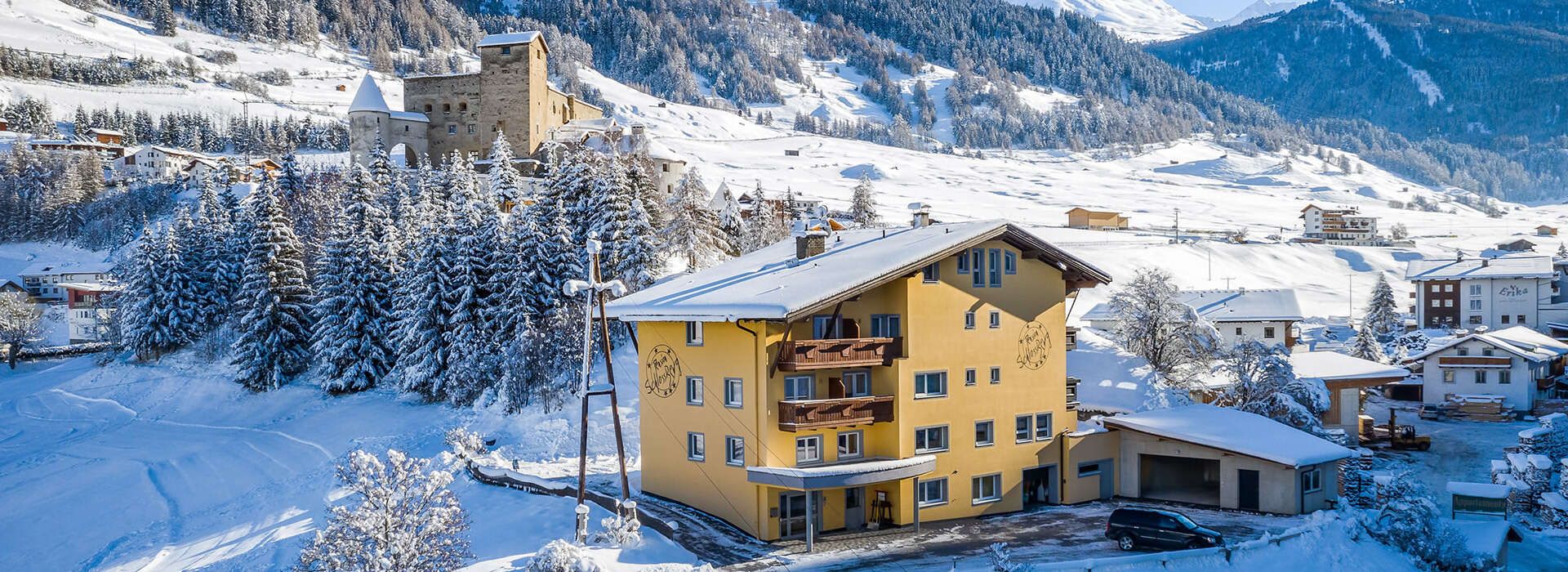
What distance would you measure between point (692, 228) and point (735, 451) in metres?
27.7

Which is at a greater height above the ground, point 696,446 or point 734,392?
point 734,392

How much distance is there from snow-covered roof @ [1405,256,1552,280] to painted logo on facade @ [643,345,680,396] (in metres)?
66.6

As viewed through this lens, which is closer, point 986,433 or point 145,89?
point 986,433

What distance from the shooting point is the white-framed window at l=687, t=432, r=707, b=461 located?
31125 millimetres

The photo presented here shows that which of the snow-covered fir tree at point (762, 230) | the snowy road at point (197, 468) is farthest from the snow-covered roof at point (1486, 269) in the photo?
the snowy road at point (197, 468)

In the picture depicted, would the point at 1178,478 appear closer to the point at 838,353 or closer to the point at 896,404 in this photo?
the point at 896,404

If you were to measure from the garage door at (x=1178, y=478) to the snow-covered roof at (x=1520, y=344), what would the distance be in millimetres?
27101

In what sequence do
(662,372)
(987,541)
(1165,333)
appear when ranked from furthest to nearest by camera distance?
(1165,333)
(662,372)
(987,541)

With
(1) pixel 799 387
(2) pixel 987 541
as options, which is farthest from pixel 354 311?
(2) pixel 987 541

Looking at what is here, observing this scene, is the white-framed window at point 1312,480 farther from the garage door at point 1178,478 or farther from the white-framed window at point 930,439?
the white-framed window at point 930,439

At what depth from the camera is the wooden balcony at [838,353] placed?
1156 inches

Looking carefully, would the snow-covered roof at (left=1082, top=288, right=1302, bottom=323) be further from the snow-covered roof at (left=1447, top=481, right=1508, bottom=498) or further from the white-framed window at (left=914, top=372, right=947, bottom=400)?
the white-framed window at (left=914, top=372, right=947, bottom=400)

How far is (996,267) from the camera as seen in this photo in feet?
113

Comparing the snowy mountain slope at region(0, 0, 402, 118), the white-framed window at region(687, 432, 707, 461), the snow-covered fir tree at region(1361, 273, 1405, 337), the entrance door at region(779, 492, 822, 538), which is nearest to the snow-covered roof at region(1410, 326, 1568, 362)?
the snow-covered fir tree at region(1361, 273, 1405, 337)
